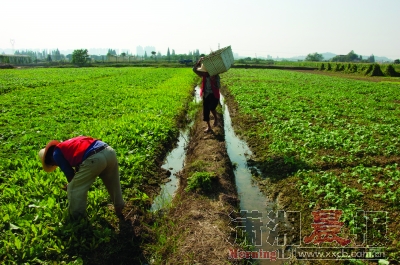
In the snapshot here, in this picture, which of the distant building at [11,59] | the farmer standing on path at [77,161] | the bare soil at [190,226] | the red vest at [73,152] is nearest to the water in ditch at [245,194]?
the bare soil at [190,226]

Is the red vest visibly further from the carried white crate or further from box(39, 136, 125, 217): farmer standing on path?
the carried white crate

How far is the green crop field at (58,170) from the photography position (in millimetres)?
3617

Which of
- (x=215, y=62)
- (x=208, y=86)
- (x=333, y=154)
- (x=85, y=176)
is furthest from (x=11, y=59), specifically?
(x=333, y=154)

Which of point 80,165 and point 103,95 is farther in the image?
point 103,95

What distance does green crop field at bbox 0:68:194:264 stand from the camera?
3.62 m

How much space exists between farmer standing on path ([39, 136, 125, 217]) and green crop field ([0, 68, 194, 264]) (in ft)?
1.27

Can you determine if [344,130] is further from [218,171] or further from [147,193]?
[147,193]

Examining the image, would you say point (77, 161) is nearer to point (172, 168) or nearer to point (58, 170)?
point (58, 170)

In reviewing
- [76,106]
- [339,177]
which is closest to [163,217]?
[339,177]

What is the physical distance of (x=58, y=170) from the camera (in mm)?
5453

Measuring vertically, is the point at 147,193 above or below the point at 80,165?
below

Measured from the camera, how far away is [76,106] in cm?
1227

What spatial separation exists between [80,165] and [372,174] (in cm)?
568

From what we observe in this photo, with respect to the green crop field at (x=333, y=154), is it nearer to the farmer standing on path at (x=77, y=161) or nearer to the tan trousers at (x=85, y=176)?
the tan trousers at (x=85, y=176)
